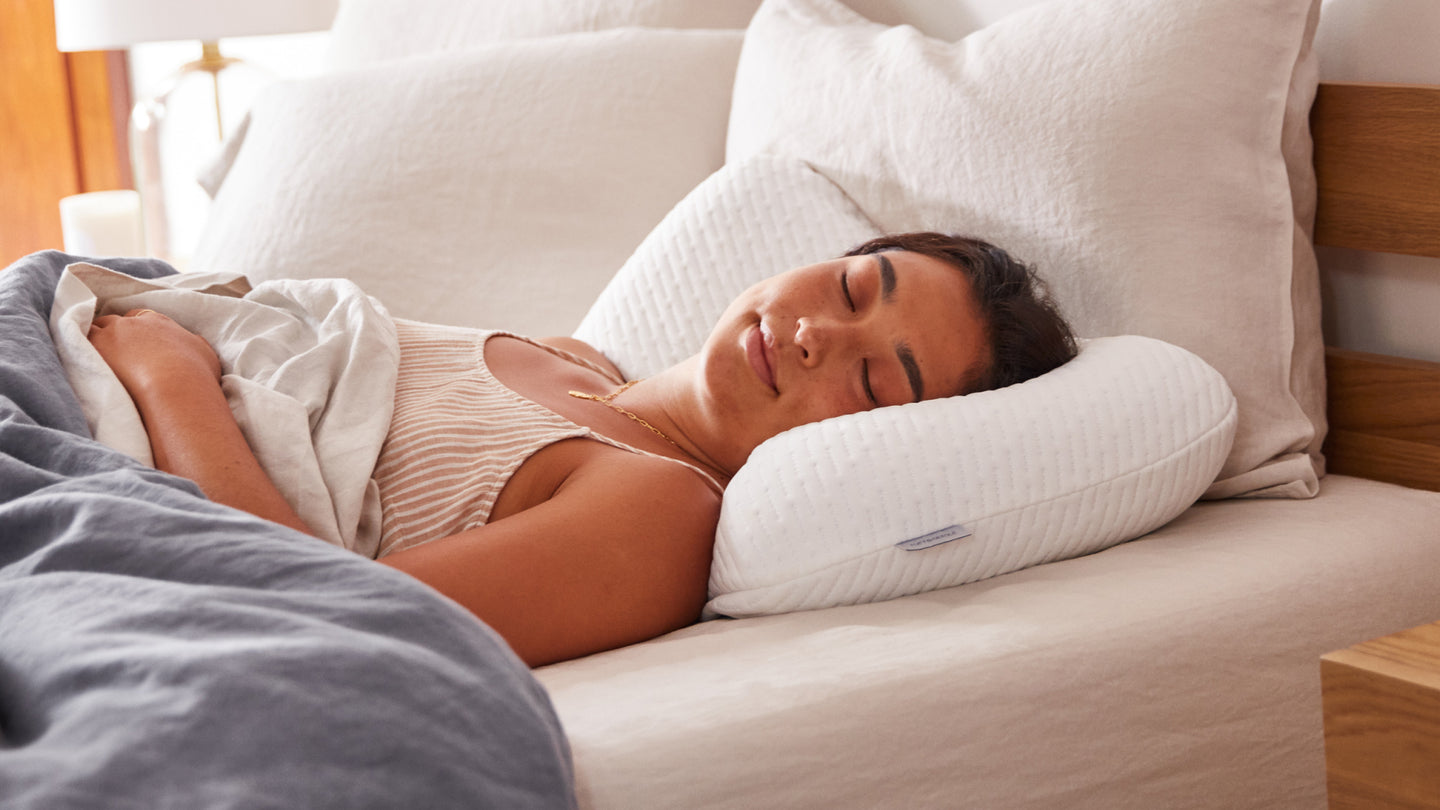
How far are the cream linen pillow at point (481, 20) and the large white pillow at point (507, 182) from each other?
122 mm

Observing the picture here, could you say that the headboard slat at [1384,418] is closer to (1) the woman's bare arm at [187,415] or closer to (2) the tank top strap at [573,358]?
(2) the tank top strap at [573,358]

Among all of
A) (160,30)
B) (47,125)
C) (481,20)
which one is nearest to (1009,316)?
(481,20)

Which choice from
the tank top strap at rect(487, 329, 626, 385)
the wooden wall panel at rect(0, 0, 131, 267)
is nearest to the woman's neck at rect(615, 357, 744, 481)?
the tank top strap at rect(487, 329, 626, 385)

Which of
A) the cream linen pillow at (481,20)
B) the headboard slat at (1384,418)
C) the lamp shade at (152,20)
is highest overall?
the cream linen pillow at (481,20)

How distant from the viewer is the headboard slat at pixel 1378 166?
1.15m

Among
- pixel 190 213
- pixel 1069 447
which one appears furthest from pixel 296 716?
pixel 190 213

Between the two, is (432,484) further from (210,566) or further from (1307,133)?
(1307,133)

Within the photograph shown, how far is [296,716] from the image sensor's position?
0.56 metres

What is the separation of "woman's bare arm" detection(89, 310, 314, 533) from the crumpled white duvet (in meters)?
0.02

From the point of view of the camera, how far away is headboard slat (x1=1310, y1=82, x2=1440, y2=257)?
3.77 ft

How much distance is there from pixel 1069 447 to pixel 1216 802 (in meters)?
0.27

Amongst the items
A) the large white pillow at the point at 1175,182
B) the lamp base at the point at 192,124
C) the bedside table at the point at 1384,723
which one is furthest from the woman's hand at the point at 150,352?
the lamp base at the point at 192,124

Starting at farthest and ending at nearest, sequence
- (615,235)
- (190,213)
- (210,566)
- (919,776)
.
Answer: (190,213)
(615,235)
(919,776)
(210,566)

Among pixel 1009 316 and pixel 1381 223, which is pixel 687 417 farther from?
pixel 1381 223
